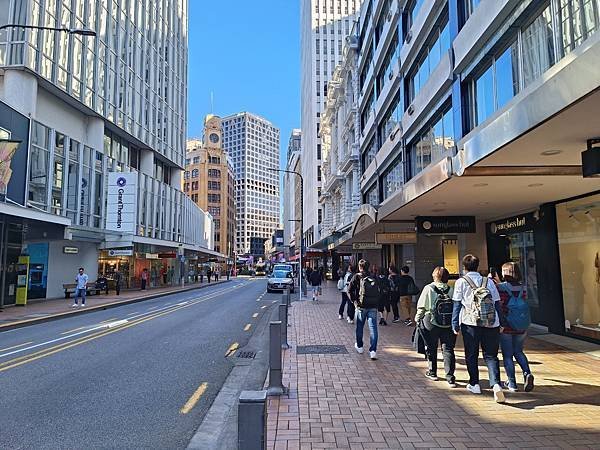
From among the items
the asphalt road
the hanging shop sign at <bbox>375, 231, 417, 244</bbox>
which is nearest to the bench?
the asphalt road


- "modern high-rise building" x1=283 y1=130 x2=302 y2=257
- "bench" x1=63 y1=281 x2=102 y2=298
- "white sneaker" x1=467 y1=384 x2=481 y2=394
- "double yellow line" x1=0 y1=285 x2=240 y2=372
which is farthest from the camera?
"modern high-rise building" x1=283 y1=130 x2=302 y2=257

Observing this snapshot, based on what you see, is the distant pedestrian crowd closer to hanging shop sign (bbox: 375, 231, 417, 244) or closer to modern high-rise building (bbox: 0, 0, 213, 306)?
hanging shop sign (bbox: 375, 231, 417, 244)

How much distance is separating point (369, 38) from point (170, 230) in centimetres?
2619

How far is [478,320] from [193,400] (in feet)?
13.3

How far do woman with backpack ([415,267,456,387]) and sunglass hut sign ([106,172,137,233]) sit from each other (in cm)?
2757

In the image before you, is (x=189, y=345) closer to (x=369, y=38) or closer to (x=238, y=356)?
(x=238, y=356)

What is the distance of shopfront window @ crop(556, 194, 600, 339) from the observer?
33.3 feet

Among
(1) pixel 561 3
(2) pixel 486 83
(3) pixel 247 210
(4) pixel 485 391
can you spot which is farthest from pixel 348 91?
(3) pixel 247 210

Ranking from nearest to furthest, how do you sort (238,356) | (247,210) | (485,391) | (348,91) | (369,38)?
(485,391) → (238,356) → (369,38) → (348,91) → (247,210)

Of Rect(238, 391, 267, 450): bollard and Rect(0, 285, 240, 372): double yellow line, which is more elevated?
Rect(238, 391, 267, 450): bollard

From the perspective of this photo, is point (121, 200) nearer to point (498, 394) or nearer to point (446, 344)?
point (446, 344)

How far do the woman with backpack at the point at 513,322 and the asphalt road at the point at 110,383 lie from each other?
4139 millimetres

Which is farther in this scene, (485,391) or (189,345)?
(189,345)

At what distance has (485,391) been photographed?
21.3 ft
